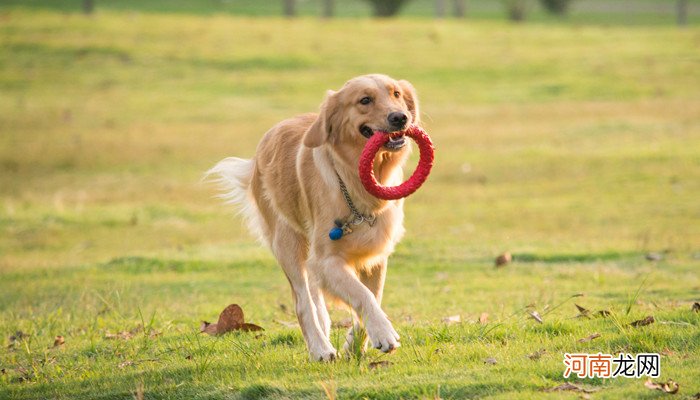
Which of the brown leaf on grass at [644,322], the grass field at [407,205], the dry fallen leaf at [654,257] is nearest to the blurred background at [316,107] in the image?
the grass field at [407,205]

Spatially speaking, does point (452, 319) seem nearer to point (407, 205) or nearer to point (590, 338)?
point (590, 338)

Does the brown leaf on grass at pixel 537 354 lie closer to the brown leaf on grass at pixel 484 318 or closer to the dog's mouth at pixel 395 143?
the brown leaf on grass at pixel 484 318

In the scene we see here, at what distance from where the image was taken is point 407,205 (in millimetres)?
19234

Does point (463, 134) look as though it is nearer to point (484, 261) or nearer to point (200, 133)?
point (200, 133)

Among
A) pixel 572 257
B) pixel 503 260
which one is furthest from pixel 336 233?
pixel 572 257

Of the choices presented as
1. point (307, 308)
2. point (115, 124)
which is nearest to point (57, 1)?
point (115, 124)

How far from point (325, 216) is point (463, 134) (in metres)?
19.5

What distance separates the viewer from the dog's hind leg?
7090 millimetres

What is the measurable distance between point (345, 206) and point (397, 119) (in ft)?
2.51

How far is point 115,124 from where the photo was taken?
29000 millimetres

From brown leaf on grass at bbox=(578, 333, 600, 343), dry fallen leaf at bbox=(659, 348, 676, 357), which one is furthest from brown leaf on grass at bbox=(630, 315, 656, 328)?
dry fallen leaf at bbox=(659, 348, 676, 357)

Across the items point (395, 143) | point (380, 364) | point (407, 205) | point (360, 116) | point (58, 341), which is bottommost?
point (407, 205)

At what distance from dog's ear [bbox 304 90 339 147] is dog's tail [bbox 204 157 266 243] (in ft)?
5.65

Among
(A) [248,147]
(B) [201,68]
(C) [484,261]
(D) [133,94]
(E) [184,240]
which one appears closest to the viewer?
(C) [484,261]
